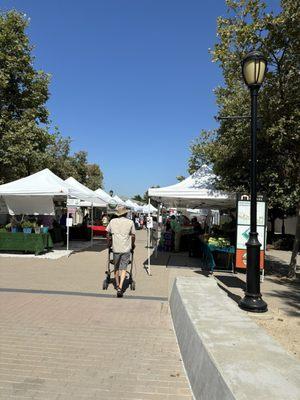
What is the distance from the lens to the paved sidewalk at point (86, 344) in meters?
4.16

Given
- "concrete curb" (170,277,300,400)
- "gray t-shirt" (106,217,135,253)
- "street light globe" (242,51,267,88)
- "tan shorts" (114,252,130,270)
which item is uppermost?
"street light globe" (242,51,267,88)

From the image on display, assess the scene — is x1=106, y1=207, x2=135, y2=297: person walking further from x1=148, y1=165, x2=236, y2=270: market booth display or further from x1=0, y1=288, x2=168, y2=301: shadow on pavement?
x1=148, y1=165, x2=236, y2=270: market booth display

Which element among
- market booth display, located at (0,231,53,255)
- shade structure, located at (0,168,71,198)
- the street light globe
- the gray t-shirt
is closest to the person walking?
the gray t-shirt

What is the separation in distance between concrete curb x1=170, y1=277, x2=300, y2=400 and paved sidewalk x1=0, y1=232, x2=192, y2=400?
30 cm

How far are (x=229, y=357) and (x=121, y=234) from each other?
5238 mm

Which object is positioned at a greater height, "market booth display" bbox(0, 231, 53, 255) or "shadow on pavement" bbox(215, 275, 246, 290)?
"market booth display" bbox(0, 231, 53, 255)

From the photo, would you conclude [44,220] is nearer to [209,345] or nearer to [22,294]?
[22,294]

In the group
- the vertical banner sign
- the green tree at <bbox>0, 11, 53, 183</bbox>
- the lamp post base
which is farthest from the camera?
the green tree at <bbox>0, 11, 53, 183</bbox>

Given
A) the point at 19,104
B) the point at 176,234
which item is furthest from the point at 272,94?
the point at 19,104

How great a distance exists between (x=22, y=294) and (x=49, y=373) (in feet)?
14.3

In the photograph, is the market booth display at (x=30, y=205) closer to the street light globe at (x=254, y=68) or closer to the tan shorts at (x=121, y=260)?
the tan shorts at (x=121, y=260)

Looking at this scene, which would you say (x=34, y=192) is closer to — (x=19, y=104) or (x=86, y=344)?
(x=19, y=104)

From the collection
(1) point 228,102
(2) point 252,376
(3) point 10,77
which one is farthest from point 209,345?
(3) point 10,77

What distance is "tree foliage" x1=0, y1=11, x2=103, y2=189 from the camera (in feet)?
66.4
